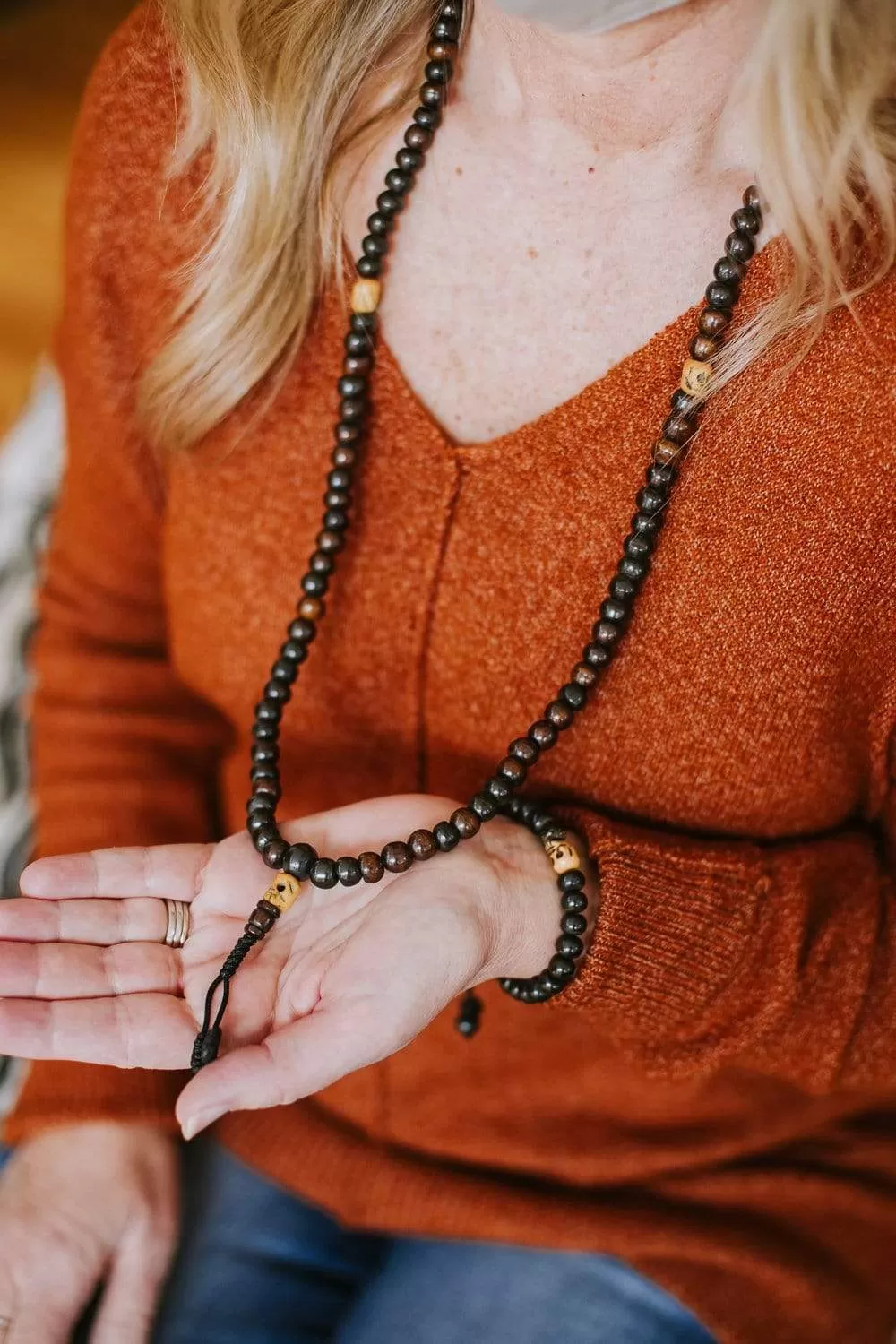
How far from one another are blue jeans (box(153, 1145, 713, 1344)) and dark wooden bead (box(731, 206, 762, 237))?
2.46 ft

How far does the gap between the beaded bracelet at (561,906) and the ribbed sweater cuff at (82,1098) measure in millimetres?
311

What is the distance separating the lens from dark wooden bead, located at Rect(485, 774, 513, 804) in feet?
2.39

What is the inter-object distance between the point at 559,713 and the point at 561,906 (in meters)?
0.12

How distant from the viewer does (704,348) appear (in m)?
0.70

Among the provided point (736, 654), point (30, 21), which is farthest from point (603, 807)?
point (30, 21)

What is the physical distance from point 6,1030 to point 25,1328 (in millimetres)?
303

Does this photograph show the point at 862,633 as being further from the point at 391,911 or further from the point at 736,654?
the point at 391,911

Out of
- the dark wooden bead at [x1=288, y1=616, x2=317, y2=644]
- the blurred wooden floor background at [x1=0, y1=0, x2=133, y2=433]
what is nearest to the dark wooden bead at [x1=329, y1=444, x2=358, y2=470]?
the dark wooden bead at [x1=288, y1=616, x2=317, y2=644]

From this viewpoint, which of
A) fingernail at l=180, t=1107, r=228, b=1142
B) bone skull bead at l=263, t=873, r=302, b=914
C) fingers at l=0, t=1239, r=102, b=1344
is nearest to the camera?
fingernail at l=180, t=1107, r=228, b=1142

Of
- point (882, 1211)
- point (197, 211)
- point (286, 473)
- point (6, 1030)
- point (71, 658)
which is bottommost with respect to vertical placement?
point (882, 1211)

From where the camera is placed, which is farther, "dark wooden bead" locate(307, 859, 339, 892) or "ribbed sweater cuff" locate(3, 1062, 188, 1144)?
"ribbed sweater cuff" locate(3, 1062, 188, 1144)

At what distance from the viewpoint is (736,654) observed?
72cm

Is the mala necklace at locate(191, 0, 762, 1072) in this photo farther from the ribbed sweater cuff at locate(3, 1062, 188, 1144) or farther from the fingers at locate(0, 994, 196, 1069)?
the ribbed sweater cuff at locate(3, 1062, 188, 1144)

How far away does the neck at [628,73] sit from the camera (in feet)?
2.24
